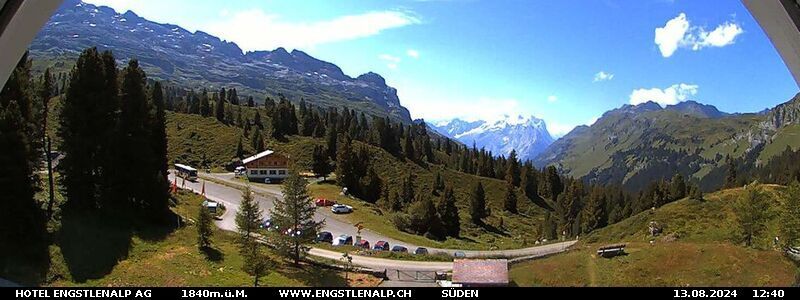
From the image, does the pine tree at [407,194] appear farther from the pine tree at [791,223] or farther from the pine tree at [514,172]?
the pine tree at [791,223]

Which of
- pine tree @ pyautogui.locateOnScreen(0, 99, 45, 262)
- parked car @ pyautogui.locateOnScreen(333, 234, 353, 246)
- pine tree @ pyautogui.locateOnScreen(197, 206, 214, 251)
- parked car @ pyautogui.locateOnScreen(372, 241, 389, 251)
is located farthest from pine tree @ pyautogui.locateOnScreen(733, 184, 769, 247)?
pine tree @ pyautogui.locateOnScreen(0, 99, 45, 262)

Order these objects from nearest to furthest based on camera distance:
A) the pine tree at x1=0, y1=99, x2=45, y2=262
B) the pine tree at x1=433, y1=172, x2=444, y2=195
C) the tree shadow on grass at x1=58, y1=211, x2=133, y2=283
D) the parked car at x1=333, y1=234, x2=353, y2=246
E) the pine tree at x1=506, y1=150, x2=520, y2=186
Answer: the pine tree at x1=0, y1=99, x2=45, y2=262, the tree shadow on grass at x1=58, y1=211, x2=133, y2=283, the parked car at x1=333, y1=234, x2=353, y2=246, the pine tree at x1=433, y1=172, x2=444, y2=195, the pine tree at x1=506, y1=150, x2=520, y2=186

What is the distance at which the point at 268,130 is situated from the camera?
9350cm

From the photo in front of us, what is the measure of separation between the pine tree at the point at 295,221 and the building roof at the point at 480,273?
22.2 feet

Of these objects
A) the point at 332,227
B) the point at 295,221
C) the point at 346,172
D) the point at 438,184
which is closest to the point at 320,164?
the point at 346,172

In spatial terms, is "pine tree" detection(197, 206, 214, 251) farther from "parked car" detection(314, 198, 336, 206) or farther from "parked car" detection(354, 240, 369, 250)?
"parked car" detection(314, 198, 336, 206)

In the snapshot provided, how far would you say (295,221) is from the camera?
77.5 feet

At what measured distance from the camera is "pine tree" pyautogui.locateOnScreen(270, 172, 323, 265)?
2298 centimetres

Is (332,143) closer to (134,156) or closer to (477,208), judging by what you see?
(477,208)

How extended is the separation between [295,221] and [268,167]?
44246 millimetres

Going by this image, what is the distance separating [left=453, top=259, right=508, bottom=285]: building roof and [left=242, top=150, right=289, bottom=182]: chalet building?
4876 centimetres

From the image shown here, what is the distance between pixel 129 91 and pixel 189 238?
276 inches

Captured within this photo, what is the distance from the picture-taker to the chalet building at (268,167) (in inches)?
2596

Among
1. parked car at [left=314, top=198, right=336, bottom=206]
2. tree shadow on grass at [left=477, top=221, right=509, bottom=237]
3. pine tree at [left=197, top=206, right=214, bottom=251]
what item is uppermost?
pine tree at [left=197, top=206, right=214, bottom=251]
